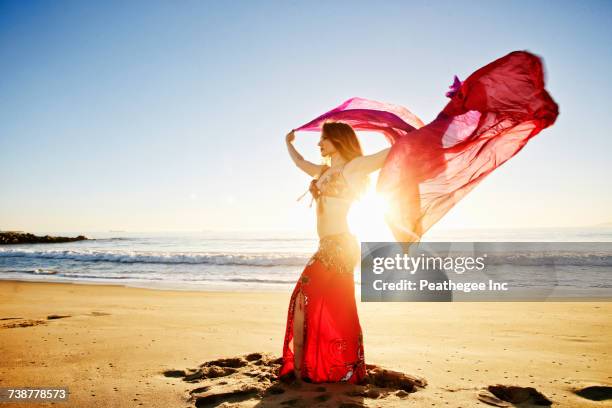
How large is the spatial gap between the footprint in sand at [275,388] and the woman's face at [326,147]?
6.30 ft

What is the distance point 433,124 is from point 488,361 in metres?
2.72

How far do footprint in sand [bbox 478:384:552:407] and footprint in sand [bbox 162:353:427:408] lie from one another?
53cm

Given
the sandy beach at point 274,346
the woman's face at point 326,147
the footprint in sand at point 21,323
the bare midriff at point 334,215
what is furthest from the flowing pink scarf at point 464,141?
the footprint in sand at point 21,323

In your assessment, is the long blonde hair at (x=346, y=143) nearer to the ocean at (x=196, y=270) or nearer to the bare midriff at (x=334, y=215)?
the bare midriff at (x=334, y=215)

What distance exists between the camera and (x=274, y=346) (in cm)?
506

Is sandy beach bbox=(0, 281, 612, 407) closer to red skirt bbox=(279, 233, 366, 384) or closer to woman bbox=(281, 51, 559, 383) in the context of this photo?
red skirt bbox=(279, 233, 366, 384)

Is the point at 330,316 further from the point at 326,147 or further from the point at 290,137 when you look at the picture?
the point at 290,137

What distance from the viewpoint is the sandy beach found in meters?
3.47

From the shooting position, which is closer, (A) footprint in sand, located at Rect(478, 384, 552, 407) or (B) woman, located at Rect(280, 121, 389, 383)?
(A) footprint in sand, located at Rect(478, 384, 552, 407)

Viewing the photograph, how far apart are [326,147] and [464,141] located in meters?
1.14

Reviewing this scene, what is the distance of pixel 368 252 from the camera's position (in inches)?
891

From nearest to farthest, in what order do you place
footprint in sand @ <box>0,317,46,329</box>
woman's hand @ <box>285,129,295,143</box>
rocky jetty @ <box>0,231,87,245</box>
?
1. woman's hand @ <box>285,129,295,143</box>
2. footprint in sand @ <box>0,317,46,329</box>
3. rocky jetty @ <box>0,231,87,245</box>

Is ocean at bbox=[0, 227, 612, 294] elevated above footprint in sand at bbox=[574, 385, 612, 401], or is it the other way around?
footprint in sand at bbox=[574, 385, 612, 401]

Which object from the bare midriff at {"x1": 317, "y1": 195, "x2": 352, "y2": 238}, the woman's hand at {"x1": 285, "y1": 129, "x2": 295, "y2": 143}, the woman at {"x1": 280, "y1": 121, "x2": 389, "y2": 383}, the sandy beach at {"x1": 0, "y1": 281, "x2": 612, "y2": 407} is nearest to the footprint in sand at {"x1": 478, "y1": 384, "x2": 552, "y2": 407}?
the sandy beach at {"x1": 0, "y1": 281, "x2": 612, "y2": 407}
